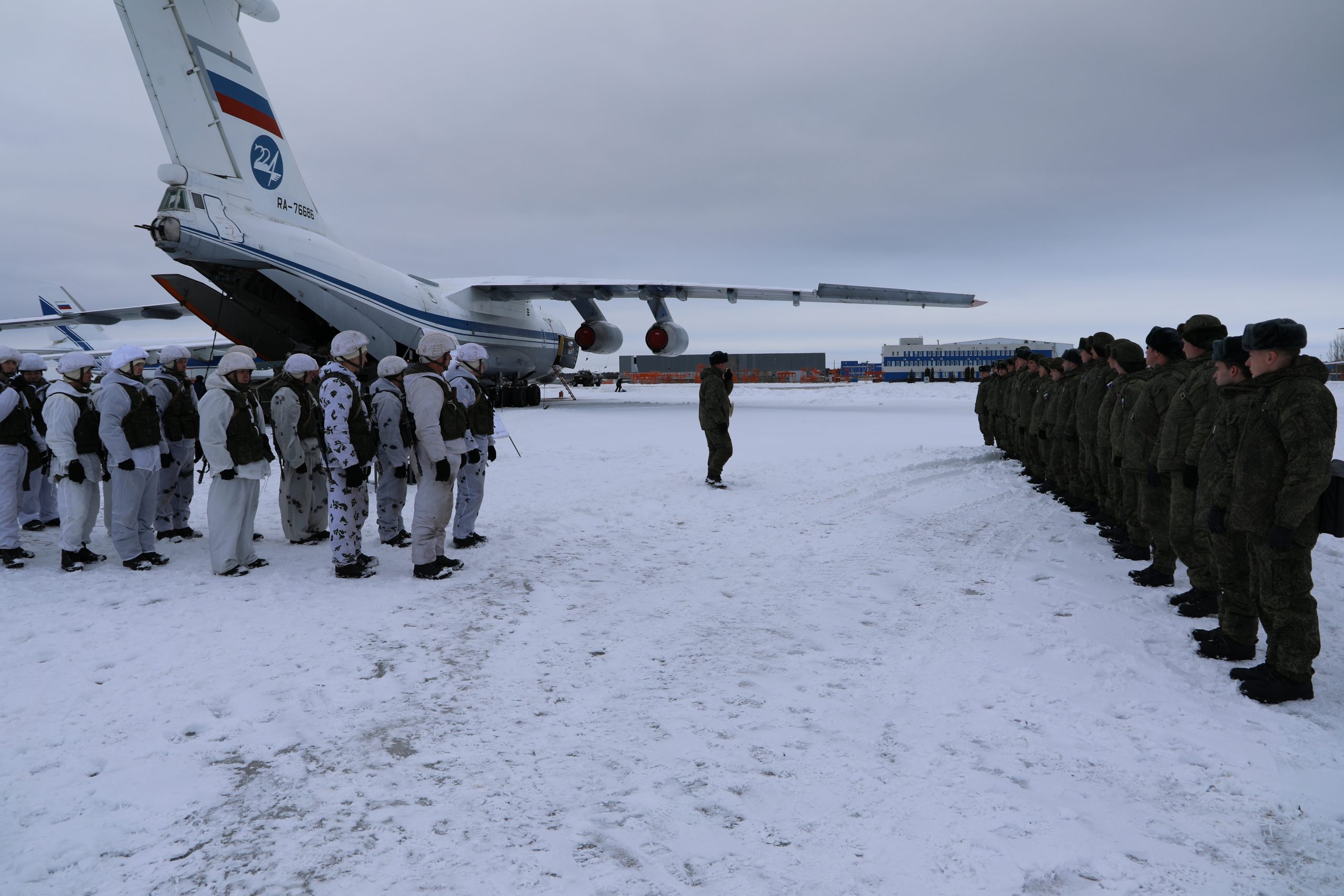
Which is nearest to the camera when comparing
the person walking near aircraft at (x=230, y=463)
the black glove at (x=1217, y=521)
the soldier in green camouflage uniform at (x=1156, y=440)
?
the black glove at (x=1217, y=521)

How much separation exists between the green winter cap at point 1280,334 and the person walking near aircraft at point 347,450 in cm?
578

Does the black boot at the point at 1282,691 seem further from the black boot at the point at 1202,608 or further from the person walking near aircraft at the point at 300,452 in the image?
the person walking near aircraft at the point at 300,452

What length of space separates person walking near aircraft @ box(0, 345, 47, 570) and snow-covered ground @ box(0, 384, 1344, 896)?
22 cm

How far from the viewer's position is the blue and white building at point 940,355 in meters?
70.7

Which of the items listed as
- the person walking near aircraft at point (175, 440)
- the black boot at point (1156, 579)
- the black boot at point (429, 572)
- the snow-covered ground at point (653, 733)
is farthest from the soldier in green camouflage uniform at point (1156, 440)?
the person walking near aircraft at point (175, 440)

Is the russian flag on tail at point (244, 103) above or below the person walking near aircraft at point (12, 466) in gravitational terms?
above

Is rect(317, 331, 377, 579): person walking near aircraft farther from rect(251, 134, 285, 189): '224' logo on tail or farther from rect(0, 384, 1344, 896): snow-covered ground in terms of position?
rect(251, 134, 285, 189): '224' logo on tail

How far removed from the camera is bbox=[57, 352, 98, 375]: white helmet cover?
5.85 metres

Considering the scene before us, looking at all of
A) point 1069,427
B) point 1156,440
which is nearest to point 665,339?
point 1069,427

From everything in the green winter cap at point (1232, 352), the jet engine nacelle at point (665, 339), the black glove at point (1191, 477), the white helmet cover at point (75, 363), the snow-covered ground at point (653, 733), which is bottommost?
the snow-covered ground at point (653, 733)

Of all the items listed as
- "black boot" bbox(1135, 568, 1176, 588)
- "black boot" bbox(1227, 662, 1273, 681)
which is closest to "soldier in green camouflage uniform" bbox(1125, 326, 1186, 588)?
"black boot" bbox(1135, 568, 1176, 588)

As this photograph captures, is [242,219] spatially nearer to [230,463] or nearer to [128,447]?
[128,447]

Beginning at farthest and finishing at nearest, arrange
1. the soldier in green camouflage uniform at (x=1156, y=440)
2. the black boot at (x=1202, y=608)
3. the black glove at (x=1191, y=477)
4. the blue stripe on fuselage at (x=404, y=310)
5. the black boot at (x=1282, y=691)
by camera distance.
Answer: the blue stripe on fuselage at (x=404, y=310)
the soldier in green camouflage uniform at (x=1156, y=440)
the black boot at (x=1202, y=608)
the black glove at (x=1191, y=477)
the black boot at (x=1282, y=691)

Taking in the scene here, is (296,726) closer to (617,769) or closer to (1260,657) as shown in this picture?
(617,769)
